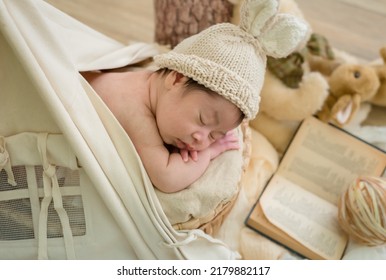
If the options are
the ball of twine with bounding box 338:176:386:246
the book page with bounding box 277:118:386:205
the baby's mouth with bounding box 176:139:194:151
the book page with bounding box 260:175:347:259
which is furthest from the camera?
the book page with bounding box 277:118:386:205

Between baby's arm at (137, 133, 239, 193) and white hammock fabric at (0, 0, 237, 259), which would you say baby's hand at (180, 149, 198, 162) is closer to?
baby's arm at (137, 133, 239, 193)

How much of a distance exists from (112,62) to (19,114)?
A: 28 cm

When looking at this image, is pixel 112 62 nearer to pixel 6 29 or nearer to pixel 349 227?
pixel 6 29

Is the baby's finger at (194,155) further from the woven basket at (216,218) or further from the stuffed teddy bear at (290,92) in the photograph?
the stuffed teddy bear at (290,92)

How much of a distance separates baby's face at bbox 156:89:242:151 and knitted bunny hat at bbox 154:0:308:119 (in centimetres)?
3

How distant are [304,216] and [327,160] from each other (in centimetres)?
19

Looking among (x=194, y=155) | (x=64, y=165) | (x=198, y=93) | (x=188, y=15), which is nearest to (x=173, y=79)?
(x=198, y=93)

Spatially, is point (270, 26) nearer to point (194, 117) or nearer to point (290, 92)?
point (194, 117)

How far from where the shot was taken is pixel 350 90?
126 cm

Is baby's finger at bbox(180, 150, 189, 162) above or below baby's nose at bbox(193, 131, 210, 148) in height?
below

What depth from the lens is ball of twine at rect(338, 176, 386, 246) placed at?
1034 millimetres

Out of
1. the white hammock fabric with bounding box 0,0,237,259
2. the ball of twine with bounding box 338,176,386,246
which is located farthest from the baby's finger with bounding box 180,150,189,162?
the ball of twine with bounding box 338,176,386,246

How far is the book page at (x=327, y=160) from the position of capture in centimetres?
124

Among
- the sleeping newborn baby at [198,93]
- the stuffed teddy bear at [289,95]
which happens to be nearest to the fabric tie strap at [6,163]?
the sleeping newborn baby at [198,93]
